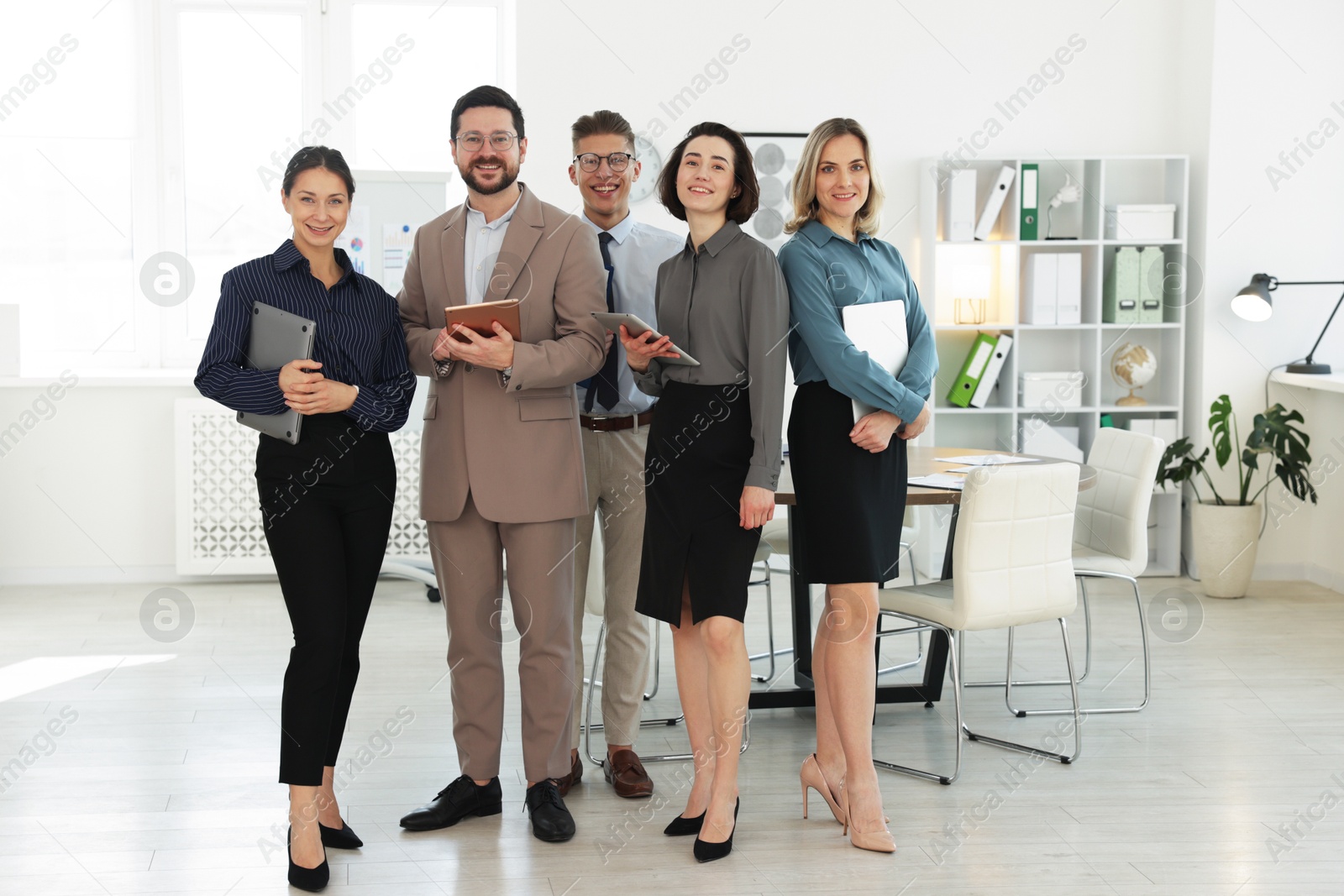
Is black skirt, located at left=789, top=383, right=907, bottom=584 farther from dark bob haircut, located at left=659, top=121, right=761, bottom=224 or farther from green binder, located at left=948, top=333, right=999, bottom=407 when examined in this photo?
green binder, located at left=948, top=333, right=999, bottom=407

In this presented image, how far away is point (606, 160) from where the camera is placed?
Result: 292 centimetres

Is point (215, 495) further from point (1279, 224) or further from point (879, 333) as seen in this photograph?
point (1279, 224)

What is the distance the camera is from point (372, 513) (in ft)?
7.95

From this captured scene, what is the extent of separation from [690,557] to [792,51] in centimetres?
363

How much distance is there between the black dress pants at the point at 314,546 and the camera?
7.61 feet

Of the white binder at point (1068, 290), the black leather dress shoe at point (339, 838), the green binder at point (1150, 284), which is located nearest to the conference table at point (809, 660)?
the black leather dress shoe at point (339, 838)

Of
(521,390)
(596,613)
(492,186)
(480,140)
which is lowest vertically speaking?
(596,613)

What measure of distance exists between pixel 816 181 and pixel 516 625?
1.22m

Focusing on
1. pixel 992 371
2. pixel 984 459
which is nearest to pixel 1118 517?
pixel 984 459

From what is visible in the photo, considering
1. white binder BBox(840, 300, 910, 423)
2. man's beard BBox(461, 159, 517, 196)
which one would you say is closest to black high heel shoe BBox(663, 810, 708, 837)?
white binder BBox(840, 300, 910, 423)

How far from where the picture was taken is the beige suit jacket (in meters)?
2.58

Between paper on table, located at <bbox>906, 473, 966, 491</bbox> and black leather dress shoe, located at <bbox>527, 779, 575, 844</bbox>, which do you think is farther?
paper on table, located at <bbox>906, 473, 966, 491</bbox>

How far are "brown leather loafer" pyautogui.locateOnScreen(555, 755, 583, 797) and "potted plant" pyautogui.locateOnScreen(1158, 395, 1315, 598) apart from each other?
3.24 meters

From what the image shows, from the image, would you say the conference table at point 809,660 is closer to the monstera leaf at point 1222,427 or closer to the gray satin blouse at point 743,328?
the gray satin blouse at point 743,328
